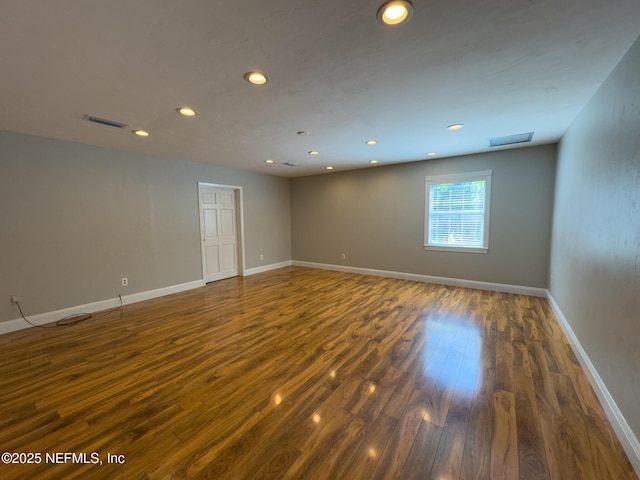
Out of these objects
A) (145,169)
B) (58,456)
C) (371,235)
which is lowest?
(58,456)

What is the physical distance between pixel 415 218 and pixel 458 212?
810 millimetres

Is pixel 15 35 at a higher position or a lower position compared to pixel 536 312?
higher

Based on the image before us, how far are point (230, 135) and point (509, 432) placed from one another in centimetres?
400

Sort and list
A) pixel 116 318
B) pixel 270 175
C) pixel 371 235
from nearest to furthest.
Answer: pixel 116 318 < pixel 371 235 < pixel 270 175

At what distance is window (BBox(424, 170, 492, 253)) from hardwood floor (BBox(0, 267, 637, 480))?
5.43 ft

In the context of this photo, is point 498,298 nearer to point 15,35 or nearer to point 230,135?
point 230,135

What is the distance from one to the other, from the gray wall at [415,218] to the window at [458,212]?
112 millimetres

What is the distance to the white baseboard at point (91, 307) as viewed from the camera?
3.29 meters

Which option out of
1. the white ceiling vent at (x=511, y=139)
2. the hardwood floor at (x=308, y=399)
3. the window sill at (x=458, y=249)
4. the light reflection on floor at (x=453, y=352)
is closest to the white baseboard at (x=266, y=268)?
the hardwood floor at (x=308, y=399)

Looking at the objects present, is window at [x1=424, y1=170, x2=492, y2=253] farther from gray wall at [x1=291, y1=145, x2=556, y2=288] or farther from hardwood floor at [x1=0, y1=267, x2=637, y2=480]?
hardwood floor at [x1=0, y1=267, x2=637, y2=480]

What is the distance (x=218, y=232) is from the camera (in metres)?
5.79

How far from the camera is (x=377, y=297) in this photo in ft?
14.5

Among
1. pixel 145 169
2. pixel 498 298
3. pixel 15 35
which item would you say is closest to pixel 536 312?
pixel 498 298

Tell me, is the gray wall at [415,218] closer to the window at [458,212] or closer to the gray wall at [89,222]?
the window at [458,212]
